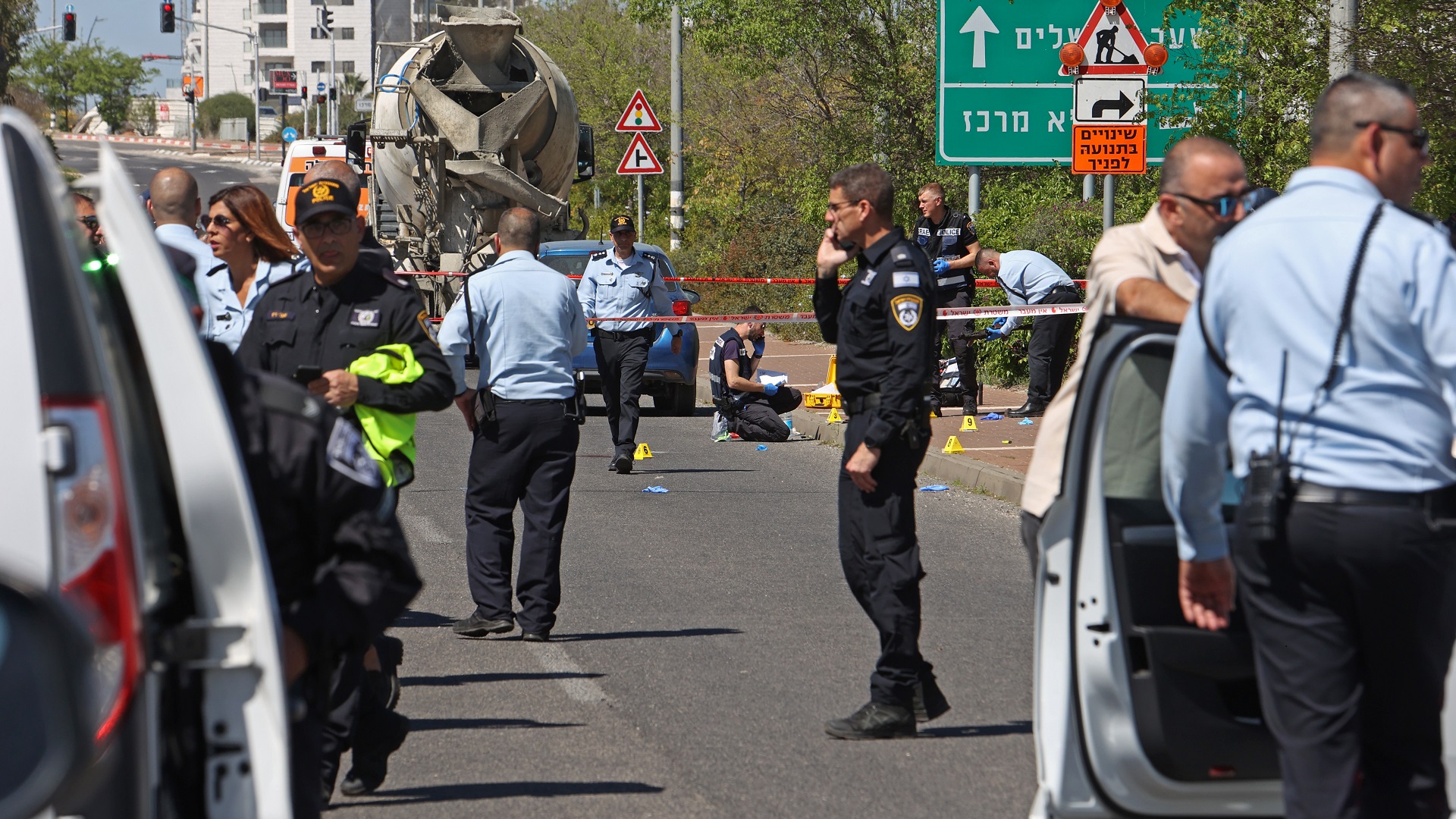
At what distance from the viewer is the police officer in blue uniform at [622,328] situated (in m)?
13.3

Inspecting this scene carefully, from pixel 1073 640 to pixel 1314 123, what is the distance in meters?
1.20

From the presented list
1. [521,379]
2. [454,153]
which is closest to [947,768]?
[521,379]

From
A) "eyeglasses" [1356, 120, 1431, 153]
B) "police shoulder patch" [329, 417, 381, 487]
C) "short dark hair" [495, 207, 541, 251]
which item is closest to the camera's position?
"police shoulder patch" [329, 417, 381, 487]

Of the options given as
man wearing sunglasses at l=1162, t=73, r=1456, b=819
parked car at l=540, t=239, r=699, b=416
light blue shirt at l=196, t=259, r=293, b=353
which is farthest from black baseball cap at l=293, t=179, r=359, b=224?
parked car at l=540, t=239, r=699, b=416

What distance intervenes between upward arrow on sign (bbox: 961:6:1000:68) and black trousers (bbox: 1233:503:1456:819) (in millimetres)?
14223

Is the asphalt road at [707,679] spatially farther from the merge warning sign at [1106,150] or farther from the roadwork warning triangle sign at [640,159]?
the roadwork warning triangle sign at [640,159]

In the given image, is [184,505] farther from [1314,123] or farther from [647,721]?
[647,721]

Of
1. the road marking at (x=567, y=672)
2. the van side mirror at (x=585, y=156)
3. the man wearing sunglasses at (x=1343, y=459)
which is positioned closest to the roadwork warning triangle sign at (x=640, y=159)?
the van side mirror at (x=585, y=156)

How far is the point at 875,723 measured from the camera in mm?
5902

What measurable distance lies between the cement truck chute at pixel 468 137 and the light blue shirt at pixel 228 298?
46.3ft

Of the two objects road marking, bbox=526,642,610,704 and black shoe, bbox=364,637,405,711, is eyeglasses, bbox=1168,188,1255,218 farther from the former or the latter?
road marking, bbox=526,642,610,704

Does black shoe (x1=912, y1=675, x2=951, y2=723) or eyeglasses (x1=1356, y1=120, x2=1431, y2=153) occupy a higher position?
eyeglasses (x1=1356, y1=120, x2=1431, y2=153)

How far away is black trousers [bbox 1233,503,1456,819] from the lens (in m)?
3.28

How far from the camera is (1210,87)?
15.6 meters
